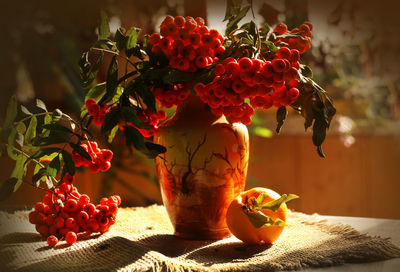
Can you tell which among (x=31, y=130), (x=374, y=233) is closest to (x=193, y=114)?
(x=31, y=130)

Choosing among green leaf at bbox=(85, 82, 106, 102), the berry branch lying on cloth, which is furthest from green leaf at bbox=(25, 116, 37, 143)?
green leaf at bbox=(85, 82, 106, 102)

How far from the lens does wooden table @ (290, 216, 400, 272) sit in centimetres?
64

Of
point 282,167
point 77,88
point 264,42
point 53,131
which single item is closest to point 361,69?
point 282,167

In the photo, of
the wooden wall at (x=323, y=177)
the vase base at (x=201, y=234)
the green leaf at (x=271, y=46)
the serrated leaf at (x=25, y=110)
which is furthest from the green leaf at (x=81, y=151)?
the wooden wall at (x=323, y=177)

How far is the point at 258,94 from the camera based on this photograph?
64 cm

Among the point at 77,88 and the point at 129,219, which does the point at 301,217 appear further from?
the point at 77,88

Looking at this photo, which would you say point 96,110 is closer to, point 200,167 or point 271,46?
point 200,167

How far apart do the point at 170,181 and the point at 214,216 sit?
104 millimetres

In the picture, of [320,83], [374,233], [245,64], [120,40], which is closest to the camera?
[245,64]

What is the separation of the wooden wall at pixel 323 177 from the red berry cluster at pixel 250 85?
1.26 meters

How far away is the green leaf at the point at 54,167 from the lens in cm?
68

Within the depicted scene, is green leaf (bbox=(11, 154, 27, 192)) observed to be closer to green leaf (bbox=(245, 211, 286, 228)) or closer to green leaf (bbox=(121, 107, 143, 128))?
green leaf (bbox=(121, 107, 143, 128))

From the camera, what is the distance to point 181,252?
713 mm

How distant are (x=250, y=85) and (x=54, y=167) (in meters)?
0.34
